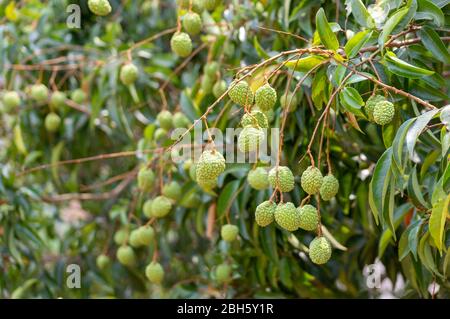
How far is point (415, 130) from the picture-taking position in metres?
1.09

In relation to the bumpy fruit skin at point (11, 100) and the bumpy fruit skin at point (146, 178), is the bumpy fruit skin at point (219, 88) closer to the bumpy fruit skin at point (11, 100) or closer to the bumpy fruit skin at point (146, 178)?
the bumpy fruit skin at point (146, 178)

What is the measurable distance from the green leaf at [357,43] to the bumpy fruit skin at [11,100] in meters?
1.24

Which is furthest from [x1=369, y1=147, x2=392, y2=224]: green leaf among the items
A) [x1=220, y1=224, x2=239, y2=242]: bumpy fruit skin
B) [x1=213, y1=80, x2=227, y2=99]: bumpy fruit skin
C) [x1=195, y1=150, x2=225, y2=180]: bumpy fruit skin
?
[x1=213, y1=80, x2=227, y2=99]: bumpy fruit skin

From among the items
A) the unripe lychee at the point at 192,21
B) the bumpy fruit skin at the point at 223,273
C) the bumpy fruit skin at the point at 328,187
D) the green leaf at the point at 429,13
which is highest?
the unripe lychee at the point at 192,21

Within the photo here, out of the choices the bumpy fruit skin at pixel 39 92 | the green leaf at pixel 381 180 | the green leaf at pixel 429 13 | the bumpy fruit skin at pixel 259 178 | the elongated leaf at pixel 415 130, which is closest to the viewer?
the elongated leaf at pixel 415 130

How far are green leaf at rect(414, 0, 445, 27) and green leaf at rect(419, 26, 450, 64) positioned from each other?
0.14ft

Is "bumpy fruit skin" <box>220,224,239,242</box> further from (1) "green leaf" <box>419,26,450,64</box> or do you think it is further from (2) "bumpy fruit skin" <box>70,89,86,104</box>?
(2) "bumpy fruit skin" <box>70,89,86,104</box>

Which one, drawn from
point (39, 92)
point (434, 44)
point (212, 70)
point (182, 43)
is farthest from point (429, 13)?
point (39, 92)

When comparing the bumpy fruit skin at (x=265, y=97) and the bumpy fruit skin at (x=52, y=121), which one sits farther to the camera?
the bumpy fruit skin at (x=52, y=121)

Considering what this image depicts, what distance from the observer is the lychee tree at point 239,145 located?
4.04ft

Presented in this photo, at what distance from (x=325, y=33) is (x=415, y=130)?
0.27 m

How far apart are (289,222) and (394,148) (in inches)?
7.7

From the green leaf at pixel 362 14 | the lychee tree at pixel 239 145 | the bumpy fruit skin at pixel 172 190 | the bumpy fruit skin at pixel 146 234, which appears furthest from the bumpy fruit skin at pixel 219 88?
the green leaf at pixel 362 14

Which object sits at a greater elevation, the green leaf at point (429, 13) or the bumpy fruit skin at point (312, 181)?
the green leaf at point (429, 13)
